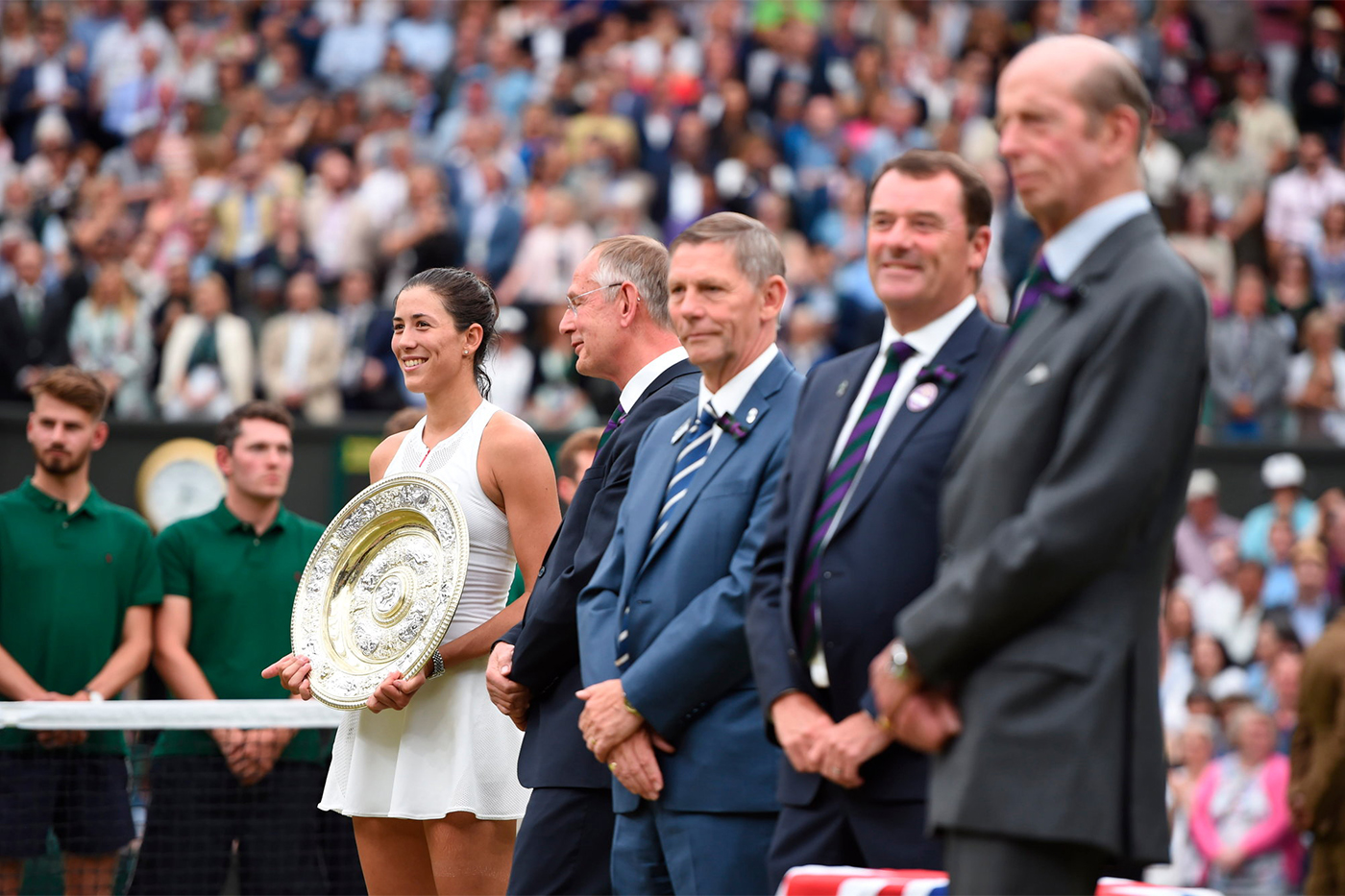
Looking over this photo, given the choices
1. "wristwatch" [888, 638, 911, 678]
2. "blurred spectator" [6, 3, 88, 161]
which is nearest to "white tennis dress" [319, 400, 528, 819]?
"wristwatch" [888, 638, 911, 678]

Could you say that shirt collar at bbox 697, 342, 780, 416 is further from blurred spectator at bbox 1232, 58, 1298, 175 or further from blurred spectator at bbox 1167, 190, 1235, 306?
blurred spectator at bbox 1232, 58, 1298, 175

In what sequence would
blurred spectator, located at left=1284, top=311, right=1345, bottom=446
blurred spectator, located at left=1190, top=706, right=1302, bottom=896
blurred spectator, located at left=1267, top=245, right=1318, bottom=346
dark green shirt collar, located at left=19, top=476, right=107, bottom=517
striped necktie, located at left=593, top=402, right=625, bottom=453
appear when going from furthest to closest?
blurred spectator, located at left=1267, top=245, right=1318, bottom=346
blurred spectator, located at left=1284, top=311, right=1345, bottom=446
blurred spectator, located at left=1190, top=706, right=1302, bottom=896
dark green shirt collar, located at left=19, top=476, right=107, bottom=517
striped necktie, located at left=593, top=402, right=625, bottom=453

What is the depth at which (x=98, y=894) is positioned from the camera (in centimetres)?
633

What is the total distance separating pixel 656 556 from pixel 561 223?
34.2ft

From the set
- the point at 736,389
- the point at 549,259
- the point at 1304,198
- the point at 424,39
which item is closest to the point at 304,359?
the point at 549,259

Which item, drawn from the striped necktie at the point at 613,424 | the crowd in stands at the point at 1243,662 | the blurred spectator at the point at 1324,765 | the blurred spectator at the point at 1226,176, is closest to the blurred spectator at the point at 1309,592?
the crowd in stands at the point at 1243,662

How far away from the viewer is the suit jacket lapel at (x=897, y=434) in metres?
3.47

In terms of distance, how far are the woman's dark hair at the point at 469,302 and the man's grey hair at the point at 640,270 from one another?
53 cm

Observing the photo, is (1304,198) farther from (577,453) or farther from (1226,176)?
(577,453)

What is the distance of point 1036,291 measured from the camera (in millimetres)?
3158

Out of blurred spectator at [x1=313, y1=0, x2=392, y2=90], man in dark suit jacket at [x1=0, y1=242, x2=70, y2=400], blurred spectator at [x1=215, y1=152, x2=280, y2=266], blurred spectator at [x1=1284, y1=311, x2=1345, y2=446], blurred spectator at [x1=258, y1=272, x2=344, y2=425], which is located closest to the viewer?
man in dark suit jacket at [x1=0, y1=242, x2=70, y2=400]

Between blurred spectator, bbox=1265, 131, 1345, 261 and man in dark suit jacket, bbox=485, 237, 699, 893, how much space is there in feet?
40.1

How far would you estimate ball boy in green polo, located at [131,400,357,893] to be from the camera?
21.0ft

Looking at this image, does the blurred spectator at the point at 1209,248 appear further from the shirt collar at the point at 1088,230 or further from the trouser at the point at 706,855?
the shirt collar at the point at 1088,230
